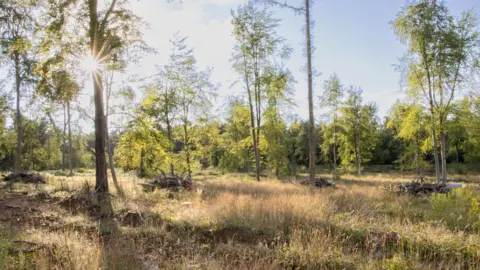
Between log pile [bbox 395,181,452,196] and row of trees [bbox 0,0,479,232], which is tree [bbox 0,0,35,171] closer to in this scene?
row of trees [bbox 0,0,479,232]

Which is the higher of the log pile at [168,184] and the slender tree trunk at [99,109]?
the slender tree trunk at [99,109]

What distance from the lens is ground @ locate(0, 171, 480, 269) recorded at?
4.26m

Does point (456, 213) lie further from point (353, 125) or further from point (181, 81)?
point (353, 125)

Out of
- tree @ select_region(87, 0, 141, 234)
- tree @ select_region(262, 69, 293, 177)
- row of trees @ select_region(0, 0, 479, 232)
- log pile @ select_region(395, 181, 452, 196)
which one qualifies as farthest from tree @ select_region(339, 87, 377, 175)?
tree @ select_region(87, 0, 141, 234)

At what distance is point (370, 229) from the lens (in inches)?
236

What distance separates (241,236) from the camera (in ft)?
20.0

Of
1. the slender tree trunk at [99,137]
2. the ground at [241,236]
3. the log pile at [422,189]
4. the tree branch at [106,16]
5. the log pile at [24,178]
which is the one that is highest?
the tree branch at [106,16]

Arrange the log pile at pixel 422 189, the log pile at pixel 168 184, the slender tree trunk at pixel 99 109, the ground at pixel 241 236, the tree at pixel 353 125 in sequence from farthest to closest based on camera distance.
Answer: the tree at pixel 353 125 → the log pile at pixel 168 184 → the log pile at pixel 422 189 → the slender tree trunk at pixel 99 109 → the ground at pixel 241 236

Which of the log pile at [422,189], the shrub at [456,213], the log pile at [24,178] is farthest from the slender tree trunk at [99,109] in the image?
the log pile at [422,189]

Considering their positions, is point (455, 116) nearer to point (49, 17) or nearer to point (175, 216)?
point (175, 216)

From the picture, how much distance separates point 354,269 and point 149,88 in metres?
16.7

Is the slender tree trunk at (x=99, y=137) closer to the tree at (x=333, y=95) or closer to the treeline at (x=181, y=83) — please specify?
the treeline at (x=181, y=83)

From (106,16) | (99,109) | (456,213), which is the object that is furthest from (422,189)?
(106,16)

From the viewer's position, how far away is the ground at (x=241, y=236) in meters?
4.26
